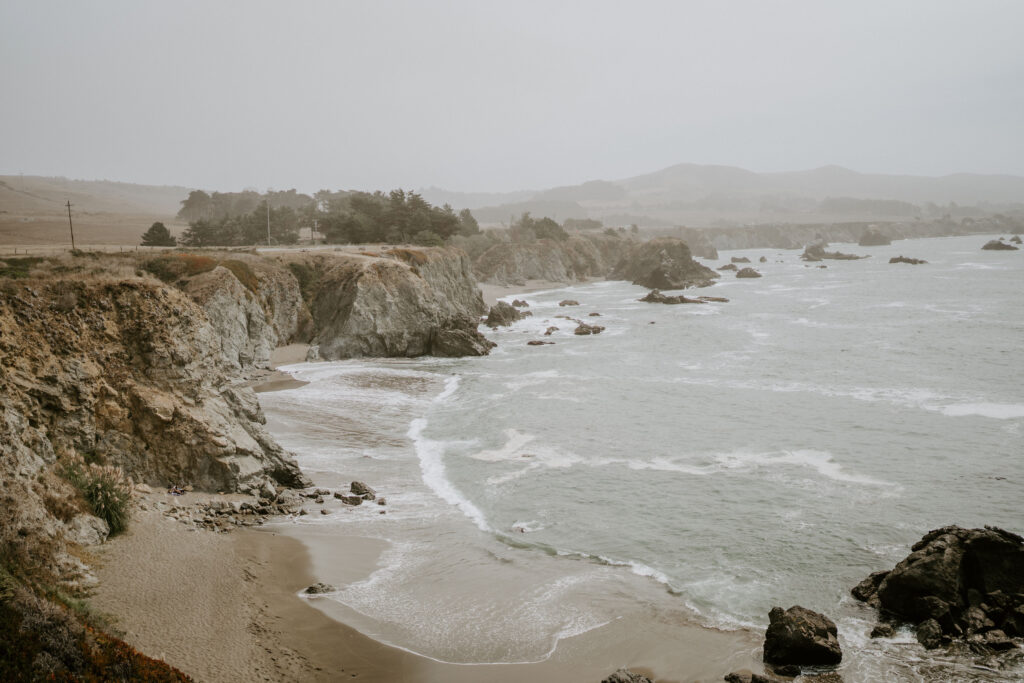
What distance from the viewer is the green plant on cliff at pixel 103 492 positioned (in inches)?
526

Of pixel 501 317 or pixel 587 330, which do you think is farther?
pixel 501 317

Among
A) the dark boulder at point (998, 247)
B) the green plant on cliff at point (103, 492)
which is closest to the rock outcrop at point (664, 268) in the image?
the dark boulder at point (998, 247)

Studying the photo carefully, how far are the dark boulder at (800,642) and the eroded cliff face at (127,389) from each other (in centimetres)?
1360

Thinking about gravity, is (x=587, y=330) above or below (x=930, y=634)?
above

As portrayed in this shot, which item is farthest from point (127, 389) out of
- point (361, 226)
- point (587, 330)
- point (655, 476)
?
point (361, 226)

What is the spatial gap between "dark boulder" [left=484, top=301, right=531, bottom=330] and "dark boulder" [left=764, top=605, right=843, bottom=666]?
4609cm

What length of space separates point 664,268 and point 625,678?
285ft

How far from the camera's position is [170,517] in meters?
14.9

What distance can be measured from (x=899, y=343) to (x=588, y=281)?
6827cm

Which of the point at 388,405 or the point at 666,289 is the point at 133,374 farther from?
the point at 666,289

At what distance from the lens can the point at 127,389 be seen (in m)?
17.0

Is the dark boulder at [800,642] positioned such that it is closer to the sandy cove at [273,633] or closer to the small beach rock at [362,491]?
the sandy cove at [273,633]

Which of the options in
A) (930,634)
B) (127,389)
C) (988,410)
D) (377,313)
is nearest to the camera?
(930,634)

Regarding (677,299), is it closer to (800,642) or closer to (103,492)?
(800,642)
